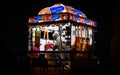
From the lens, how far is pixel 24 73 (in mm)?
6676

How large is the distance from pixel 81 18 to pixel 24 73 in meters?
6.73

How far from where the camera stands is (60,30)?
12.7 meters

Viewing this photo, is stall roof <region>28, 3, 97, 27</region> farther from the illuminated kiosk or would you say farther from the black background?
the black background

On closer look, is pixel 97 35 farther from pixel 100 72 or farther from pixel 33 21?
pixel 100 72

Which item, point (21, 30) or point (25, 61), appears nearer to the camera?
point (25, 61)

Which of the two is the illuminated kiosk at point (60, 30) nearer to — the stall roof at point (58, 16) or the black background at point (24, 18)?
the stall roof at point (58, 16)

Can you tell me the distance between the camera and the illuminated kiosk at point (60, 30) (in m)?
12.0

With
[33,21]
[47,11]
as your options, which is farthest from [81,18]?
[33,21]

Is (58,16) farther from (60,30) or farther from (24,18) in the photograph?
(24,18)

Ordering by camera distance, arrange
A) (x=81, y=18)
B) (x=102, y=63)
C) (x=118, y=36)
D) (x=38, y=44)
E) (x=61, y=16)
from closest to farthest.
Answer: (x=118, y=36) → (x=102, y=63) → (x=61, y=16) → (x=81, y=18) → (x=38, y=44)

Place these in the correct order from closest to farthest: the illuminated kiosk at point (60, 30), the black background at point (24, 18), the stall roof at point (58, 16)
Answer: the black background at point (24, 18) → the stall roof at point (58, 16) → the illuminated kiosk at point (60, 30)

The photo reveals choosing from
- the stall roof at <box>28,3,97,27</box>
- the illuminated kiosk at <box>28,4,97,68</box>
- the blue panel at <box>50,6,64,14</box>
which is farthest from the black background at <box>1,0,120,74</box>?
the blue panel at <box>50,6,64,14</box>

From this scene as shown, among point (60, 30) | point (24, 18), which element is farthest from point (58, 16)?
point (24, 18)

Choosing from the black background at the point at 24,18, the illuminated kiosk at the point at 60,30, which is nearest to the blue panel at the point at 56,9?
the illuminated kiosk at the point at 60,30
